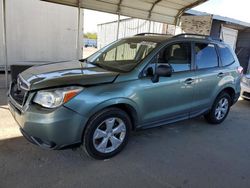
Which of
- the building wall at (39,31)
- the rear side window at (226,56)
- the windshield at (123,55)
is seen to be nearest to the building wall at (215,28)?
the building wall at (39,31)

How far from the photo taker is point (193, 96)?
12.8 feet

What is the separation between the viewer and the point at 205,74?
402cm

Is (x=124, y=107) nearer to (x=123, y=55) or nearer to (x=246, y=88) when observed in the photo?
(x=123, y=55)

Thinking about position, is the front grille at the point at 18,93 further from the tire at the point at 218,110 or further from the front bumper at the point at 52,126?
the tire at the point at 218,110

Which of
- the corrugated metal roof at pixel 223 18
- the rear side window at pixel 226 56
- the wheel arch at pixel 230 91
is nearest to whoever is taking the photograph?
the rear side window at pixel 226 56

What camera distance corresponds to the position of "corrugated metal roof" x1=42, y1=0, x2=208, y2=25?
617cm

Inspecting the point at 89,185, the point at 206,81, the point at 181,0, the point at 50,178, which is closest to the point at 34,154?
the point at 50,178

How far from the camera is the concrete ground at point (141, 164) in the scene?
2.64m

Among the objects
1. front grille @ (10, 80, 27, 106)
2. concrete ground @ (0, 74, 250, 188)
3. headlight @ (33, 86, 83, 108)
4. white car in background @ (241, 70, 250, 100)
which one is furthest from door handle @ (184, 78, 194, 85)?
white car in background @ (241, 70, 250, 100)

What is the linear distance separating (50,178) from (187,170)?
1.74m

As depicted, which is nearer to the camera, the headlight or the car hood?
the headlight

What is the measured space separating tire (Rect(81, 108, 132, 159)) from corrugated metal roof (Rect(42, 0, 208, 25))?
411 centimetres

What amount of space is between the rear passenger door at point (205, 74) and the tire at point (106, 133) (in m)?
1.56

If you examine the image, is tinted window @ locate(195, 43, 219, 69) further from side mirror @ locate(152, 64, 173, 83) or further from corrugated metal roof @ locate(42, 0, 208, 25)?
corrugated metal roof @ locate(42, 0, 208, 25)
